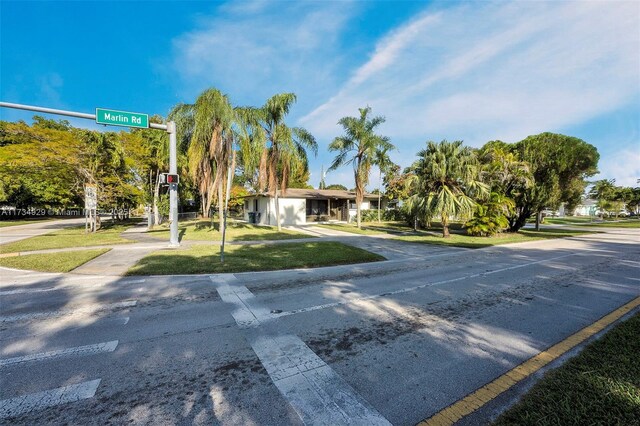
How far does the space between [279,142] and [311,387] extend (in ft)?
60.0

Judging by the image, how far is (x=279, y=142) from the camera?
19.8m

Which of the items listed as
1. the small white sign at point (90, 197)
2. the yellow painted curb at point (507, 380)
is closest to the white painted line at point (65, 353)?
the yellow painted curb at point (507, 380)

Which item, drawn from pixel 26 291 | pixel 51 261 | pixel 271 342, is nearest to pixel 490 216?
pixel 271 342

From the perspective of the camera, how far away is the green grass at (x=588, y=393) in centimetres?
241

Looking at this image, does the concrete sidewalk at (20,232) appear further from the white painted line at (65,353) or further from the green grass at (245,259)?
the white painted line at (65,353)

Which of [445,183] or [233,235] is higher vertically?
[445,183]

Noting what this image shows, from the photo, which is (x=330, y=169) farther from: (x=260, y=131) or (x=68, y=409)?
(x=68, y=409)

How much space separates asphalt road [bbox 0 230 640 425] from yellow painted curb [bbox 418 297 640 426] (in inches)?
3.3

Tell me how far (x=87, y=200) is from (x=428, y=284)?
20728 millimetres

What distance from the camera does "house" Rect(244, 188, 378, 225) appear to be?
28.3 m

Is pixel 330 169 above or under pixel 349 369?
above

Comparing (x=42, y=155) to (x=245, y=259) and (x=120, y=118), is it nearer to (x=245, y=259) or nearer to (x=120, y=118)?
(x=120, y=118)

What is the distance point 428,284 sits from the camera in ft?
23.0

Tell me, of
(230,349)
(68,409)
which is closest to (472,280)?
(230,349)
